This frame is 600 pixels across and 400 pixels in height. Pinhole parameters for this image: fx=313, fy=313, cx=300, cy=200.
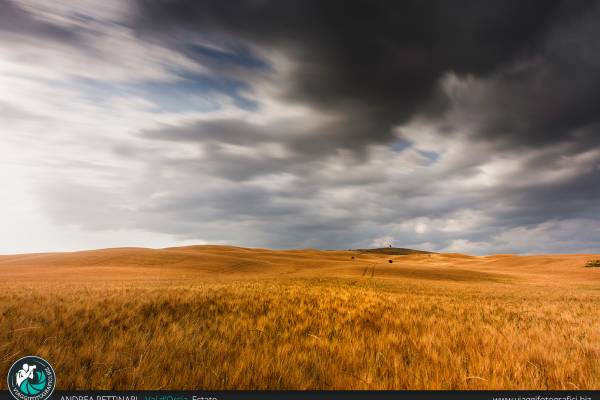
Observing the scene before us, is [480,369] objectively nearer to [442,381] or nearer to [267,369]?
[442,381]

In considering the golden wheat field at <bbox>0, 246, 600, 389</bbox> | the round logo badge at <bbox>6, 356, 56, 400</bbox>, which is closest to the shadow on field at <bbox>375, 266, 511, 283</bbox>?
the golden wheat field at <bbox>0, 246, 600, 389</bbox>

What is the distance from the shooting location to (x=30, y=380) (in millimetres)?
2709

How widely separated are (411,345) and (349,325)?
4.13 feet

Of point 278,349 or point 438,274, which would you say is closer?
point 278,349

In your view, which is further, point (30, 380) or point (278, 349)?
point (278, 349)

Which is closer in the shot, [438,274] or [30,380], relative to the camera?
[30,380]

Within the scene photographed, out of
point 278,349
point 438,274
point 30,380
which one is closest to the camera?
point 30,380

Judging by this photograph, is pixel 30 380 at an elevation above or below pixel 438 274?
above

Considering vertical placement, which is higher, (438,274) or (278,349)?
(278,349)

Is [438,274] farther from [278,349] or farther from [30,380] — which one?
[30,380]

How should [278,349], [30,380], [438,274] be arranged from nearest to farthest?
1. [30,380]
2. [278,349]
3. [438,274]

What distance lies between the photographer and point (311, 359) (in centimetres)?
359

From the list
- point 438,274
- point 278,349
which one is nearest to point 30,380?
point 278,349

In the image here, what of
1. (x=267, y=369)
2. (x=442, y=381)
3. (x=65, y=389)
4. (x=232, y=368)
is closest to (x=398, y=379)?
(x=442, y=381)
